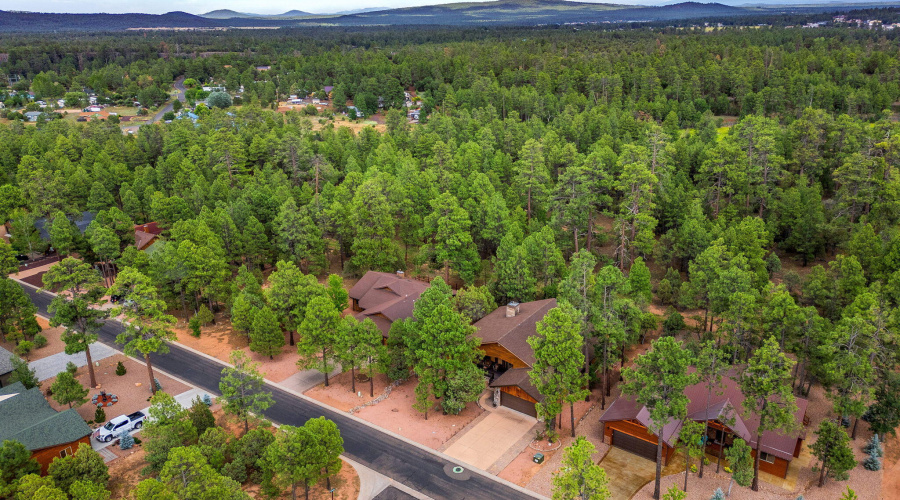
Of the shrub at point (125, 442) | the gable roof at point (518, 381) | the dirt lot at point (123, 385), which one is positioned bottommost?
the dirt lot at point (123, 385)

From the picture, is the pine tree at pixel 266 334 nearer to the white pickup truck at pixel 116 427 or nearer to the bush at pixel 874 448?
the white pickup truck at pixel 116 427

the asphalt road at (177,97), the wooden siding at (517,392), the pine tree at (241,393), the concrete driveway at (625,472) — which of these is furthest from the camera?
the asphalt road at (177,97)

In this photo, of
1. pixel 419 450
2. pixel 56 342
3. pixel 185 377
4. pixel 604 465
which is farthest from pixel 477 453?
pixel 56 342

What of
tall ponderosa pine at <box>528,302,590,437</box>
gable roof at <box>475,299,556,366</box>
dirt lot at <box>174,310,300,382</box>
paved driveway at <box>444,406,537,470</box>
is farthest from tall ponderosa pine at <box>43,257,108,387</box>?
tall ponderosa pine at <box>528,302,590,437</box>

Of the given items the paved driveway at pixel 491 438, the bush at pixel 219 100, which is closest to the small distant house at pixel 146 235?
the paved driveway at pixel 491 438

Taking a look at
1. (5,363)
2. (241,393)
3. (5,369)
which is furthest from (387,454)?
(5,363)

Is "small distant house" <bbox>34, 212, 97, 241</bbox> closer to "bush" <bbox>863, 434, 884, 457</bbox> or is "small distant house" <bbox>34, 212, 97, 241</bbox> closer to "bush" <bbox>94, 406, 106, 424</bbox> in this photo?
"bush" <bbox>94, 406, 106, 424</bbox>

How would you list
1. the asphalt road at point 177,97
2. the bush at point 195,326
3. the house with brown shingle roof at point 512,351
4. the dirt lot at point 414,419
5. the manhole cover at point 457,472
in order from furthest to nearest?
1. the asphalt road at point 177,97
2. the bush at point 195,326
3. the house with brown shingle roof at point 512,351
4. the dirt lot at point 414,419
5. the manhole cover at point 457,472
